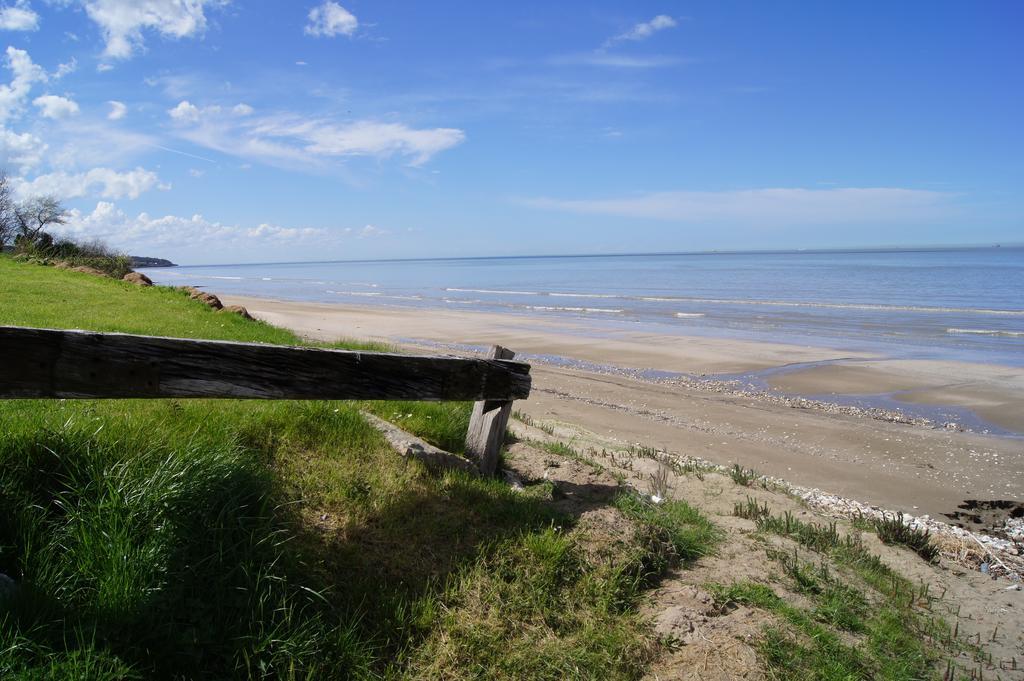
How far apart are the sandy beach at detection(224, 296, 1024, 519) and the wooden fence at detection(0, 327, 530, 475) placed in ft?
20.5

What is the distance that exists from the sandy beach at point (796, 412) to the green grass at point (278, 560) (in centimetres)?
523

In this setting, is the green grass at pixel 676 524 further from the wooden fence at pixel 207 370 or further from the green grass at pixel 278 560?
the wooden fence at pixel 207 370

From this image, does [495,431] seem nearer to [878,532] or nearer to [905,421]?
[878,532]

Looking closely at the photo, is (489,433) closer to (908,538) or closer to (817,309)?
(908,538)

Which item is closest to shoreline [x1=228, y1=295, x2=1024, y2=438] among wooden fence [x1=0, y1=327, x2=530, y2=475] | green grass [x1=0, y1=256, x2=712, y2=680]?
green grass [x1=0, y1=256, x2=712, y2=680]

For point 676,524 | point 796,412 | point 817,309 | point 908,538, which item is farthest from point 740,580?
point 817,309

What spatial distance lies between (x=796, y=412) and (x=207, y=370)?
11.6 meters

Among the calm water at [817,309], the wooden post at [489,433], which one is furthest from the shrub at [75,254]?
the wooden post at [489,433]

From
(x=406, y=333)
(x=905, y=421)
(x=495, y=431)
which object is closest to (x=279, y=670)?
(x=495, y=431)

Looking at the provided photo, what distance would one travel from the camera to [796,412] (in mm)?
12500

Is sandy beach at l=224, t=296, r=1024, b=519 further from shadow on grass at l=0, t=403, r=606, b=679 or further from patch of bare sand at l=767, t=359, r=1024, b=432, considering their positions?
shadow on grass at l=0, t=403, r=606, b=679

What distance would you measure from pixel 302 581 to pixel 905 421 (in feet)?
38.9

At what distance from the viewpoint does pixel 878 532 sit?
6000 millimetres

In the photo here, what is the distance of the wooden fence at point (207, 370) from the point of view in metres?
3.10
